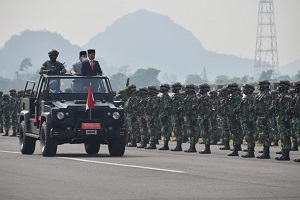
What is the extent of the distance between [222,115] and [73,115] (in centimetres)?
583

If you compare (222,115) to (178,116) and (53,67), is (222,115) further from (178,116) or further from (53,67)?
(53,67)

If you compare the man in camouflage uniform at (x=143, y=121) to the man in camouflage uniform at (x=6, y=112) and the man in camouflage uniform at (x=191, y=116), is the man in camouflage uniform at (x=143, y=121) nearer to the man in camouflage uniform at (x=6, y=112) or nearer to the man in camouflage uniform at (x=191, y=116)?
the man in camouflage uniform at (x=191, y=116)

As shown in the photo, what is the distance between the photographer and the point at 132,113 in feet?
112

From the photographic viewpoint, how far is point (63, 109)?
971 inches

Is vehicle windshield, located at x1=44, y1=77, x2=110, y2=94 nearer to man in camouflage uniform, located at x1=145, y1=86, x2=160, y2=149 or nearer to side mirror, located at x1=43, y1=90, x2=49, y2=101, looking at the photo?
side mirror, located at x1=43, y1=90, x2=49, y2=101

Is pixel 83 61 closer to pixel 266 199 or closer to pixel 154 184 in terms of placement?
pixel 154 184

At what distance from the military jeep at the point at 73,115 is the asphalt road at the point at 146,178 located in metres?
0.56

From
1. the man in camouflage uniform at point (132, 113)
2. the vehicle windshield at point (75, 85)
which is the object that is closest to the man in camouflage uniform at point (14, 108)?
the man in camouflage uniform at point (132, 113)

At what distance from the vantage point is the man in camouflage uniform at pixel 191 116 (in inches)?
1152

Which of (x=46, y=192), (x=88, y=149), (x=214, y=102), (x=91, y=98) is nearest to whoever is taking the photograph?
(x=46, y=192)

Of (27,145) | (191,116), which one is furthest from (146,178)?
(191,116)

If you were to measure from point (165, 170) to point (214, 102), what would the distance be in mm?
14525

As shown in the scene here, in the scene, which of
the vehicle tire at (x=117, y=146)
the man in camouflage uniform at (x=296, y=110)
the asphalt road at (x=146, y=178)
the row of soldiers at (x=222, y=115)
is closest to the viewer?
the asphalt road at (x=146, y=178)

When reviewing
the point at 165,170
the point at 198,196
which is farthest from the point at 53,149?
the point at 198,196
